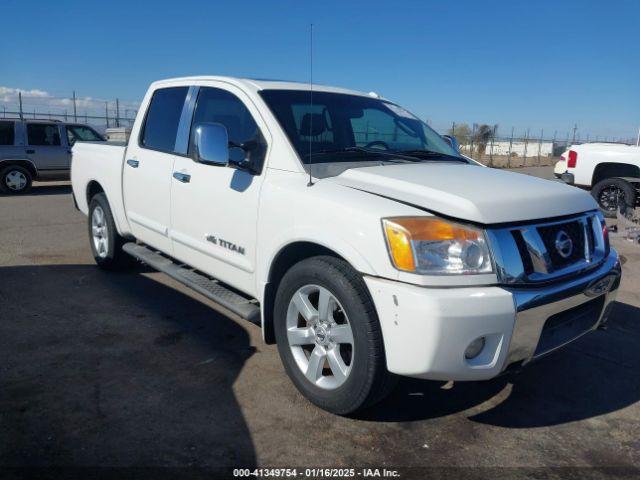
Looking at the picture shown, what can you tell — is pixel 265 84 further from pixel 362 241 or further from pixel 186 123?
pixel 362 241

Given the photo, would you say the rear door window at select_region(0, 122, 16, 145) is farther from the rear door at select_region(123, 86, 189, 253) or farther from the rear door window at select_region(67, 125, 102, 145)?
the rear door at select_region(123, 86, 189, 253)

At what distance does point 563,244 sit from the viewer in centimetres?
283

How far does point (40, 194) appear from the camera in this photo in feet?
41.9

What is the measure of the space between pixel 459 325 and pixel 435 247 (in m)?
0.37

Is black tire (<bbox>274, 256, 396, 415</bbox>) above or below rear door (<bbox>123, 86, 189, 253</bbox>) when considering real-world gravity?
below

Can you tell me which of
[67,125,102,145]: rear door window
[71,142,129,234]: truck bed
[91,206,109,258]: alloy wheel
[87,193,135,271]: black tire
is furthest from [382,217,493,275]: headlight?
[67,125,102,145]: rear door window

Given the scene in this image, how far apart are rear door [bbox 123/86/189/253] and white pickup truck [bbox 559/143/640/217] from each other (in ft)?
28.9

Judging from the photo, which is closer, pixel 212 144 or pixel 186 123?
pixel 212 144

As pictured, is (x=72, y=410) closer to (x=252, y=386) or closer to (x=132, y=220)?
(x=252, y=386)

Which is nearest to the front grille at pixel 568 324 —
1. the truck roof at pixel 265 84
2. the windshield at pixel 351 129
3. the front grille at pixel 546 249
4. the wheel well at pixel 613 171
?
the front grille at pixel 546 249

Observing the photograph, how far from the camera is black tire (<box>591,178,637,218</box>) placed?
10.2 meters

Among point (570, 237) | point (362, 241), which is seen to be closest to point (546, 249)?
point (570, 237)

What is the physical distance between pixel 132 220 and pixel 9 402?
2204mm

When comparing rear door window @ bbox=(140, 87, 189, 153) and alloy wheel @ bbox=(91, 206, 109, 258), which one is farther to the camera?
alloy wheel @ bbox=(91, 206, 109, 258)
